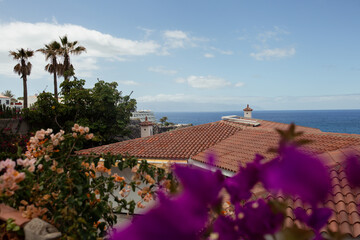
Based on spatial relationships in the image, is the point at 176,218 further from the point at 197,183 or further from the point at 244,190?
the point at 244,190

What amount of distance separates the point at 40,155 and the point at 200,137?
10975 millimetres

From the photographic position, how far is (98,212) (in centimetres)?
218

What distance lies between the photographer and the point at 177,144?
12289mm

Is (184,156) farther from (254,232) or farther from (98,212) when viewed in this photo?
(254,232)

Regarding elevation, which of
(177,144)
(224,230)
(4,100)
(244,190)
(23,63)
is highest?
(23,63)

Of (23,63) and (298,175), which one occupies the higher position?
(23,63)

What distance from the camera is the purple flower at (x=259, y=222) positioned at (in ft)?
2.12

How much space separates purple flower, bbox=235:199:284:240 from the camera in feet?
2.12

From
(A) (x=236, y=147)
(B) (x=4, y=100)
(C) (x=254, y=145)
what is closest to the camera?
(C) (x=254, y=145)

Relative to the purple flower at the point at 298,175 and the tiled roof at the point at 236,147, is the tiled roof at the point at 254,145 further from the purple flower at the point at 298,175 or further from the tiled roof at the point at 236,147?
the purple flower at the point at 298,175

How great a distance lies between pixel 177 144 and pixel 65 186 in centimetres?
1016

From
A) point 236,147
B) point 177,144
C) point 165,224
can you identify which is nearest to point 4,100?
point 177,144

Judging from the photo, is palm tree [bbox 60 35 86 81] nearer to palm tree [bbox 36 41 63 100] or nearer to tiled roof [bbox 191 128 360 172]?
palm tree [bbox 36 41 63 100]

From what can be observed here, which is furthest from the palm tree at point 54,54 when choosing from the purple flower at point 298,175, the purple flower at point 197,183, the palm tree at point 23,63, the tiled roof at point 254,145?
the purple flower at point 298,175
